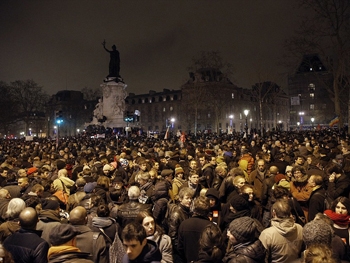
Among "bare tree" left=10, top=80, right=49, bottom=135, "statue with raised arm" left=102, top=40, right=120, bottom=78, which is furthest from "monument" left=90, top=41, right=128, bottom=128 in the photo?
"bare tree" left=10, top=80, right=49, bottom=135

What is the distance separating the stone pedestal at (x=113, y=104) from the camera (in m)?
43.0

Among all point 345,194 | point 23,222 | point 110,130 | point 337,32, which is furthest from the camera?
point 110,130

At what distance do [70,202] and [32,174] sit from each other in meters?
4.20

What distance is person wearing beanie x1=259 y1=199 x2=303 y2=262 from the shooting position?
14.4ft

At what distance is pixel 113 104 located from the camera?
43.0 meters

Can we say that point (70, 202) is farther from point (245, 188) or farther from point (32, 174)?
point (32, 174)

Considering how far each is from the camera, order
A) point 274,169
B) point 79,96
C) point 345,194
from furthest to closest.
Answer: point 79,96 → point 274,169 → point 345,194

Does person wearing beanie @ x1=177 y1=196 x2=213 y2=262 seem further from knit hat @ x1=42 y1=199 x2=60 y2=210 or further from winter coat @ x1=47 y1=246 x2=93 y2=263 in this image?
knit hat @ x1=42 y1=199 x2=60 y2=210

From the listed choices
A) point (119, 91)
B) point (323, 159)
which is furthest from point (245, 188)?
point (119, 91)

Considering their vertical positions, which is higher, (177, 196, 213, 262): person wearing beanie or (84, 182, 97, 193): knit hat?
(84, 182, 97, 193): knit hat

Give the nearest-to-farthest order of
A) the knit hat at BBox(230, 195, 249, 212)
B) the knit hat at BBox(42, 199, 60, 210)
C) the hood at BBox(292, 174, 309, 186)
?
the knit hat at BBox(230, 195, 249, 212) → the knit hat at BBox(42, 199, 60, 210) → the hood at BBox(292, 174, 309, 186)

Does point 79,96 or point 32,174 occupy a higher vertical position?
point 79,96

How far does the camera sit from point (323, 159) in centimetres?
1066

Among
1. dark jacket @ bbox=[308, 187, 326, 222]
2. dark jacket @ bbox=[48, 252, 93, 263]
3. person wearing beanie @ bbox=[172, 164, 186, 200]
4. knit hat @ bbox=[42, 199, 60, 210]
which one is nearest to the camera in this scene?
dark jacket @ bbox=[48, 252, 93, 263]
